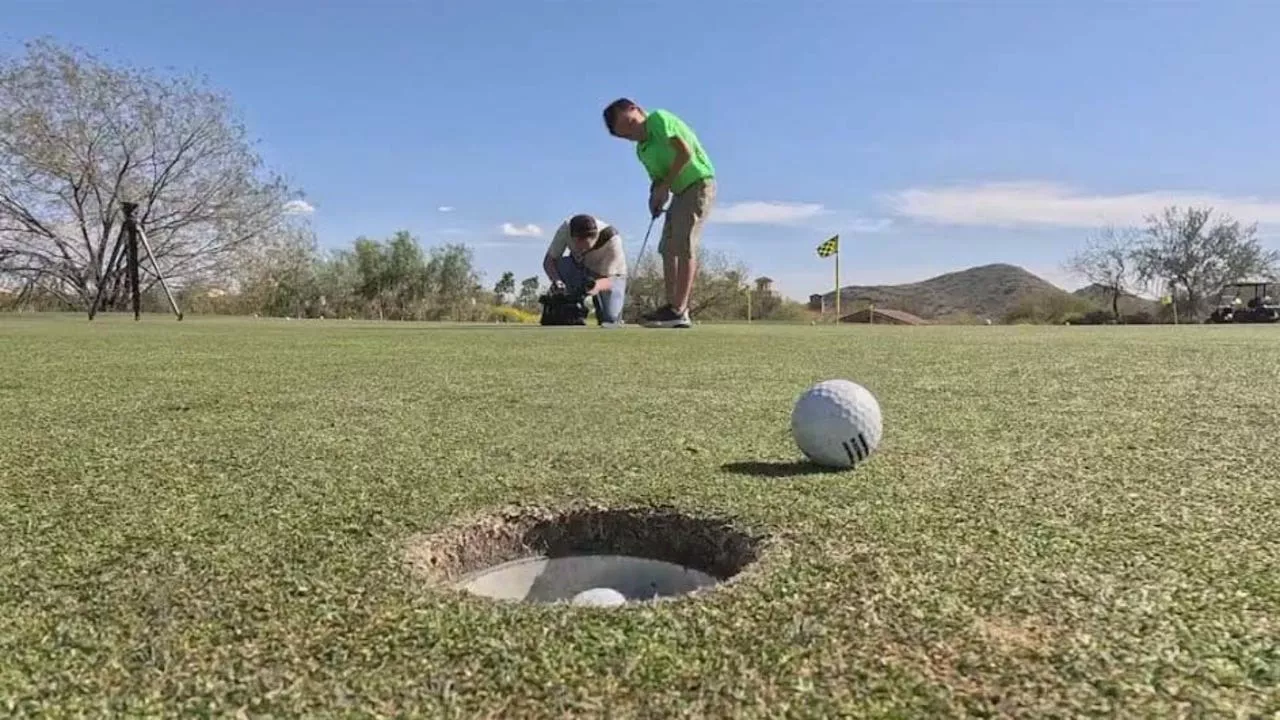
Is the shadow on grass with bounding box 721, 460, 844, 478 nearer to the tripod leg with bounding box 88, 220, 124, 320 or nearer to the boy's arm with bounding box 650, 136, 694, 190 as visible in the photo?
the boy's arm with bounding box 650, 136, 694, 190

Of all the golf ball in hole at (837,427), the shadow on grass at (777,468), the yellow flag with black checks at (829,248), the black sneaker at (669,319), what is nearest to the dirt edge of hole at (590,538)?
the shadow on grass at (777,468)

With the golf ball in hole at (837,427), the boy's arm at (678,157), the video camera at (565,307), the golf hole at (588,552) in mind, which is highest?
the boy's arm at (678,157)

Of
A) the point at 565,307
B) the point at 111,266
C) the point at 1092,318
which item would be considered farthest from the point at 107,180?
the point at 1092,318

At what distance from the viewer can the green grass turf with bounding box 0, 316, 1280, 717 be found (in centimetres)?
98

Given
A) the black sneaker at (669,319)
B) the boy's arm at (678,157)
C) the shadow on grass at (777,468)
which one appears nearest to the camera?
the shadow on grass at (777,468)

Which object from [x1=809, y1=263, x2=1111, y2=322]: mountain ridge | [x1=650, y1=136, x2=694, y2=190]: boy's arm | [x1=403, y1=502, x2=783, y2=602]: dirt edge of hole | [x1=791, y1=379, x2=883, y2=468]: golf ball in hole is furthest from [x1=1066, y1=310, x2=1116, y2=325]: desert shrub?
[x1=403, y1=502, x2=783, y2=602]: dirt edge of hole

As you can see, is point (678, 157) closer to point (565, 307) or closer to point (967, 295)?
point (565, 307)

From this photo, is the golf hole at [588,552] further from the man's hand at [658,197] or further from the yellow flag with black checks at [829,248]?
the yellow flag with black checks at [829,248]

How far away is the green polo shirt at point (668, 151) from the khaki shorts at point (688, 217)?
7cm

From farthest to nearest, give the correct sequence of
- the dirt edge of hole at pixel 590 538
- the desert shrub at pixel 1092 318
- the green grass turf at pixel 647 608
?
1. the desert shrub at pixel 1092 318
2. the dirt edge of hole at pixel 590 538
3. the green grass turf at pixel 647 608

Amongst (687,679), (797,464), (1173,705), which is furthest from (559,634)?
(797,464)

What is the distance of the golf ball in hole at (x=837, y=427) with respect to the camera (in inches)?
80.0

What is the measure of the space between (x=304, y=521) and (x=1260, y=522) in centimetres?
175

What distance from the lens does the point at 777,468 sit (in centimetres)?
207
